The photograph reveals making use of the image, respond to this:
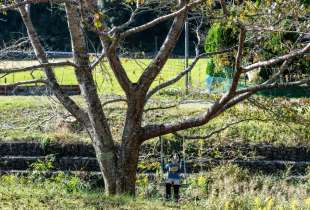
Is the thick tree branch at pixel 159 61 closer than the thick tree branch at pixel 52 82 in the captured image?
Yes

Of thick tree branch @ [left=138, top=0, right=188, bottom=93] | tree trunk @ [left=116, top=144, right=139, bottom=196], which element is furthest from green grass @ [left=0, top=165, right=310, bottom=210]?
thick tree branch @ [left=138, top=0, right=188, bottom=93]

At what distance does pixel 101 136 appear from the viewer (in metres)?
11.1

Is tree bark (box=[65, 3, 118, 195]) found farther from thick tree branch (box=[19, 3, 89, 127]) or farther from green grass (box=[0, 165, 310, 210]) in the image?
green grass (box=[0, 165, 310, 210])

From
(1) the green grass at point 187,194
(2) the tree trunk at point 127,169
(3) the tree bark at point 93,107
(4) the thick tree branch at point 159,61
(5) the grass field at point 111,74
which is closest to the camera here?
(1) the green grass at point 187,194

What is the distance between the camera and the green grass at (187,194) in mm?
8203

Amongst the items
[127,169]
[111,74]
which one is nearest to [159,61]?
[127,169]

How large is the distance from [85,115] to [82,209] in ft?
12.6

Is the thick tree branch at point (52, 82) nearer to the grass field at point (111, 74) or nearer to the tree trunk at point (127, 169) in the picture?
the grass field at point (111, 74)

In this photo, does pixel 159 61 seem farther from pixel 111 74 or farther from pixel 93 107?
pixel 111 74

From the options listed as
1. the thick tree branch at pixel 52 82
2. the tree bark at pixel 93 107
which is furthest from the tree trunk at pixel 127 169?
the thick tree branch at pixel 52 82

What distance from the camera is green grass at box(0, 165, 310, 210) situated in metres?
8.20

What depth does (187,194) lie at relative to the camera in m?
13.6

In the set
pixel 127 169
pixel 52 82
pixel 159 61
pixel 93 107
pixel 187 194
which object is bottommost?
pixel 187 194

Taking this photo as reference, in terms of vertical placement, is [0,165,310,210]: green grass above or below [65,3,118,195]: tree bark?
below
